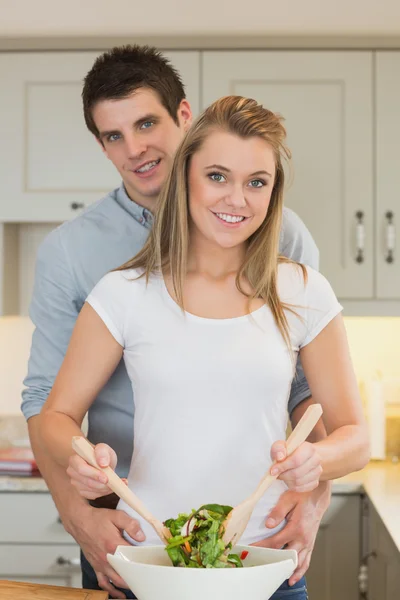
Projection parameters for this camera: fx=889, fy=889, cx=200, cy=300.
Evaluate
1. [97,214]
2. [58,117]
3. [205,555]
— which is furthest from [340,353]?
[58,117]

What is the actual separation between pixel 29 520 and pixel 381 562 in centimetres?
108

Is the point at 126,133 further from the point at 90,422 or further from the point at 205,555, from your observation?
the point at 205,555

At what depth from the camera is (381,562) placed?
2420 millimetres

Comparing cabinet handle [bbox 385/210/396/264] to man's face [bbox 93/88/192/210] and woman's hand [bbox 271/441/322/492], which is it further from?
woman's hand [bbox 271/441/322/492]

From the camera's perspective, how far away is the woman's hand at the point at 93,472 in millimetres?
1182

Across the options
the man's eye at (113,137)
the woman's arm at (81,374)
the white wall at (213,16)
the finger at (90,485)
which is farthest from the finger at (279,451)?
the white wall at (213,16)

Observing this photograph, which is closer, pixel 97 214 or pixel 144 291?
pixel 144 291

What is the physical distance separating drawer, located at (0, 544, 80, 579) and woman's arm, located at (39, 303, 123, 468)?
142cm

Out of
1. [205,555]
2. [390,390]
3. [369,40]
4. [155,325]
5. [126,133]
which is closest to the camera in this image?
[205,555]

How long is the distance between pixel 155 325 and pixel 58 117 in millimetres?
1721

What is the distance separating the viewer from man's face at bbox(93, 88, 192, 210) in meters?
1.68

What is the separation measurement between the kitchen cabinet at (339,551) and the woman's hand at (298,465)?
150 centimetres

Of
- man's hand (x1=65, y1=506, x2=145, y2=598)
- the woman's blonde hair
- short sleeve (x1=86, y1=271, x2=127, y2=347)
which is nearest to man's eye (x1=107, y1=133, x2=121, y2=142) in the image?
the woman's blonde hair

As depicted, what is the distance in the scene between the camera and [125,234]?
5.71 feet
